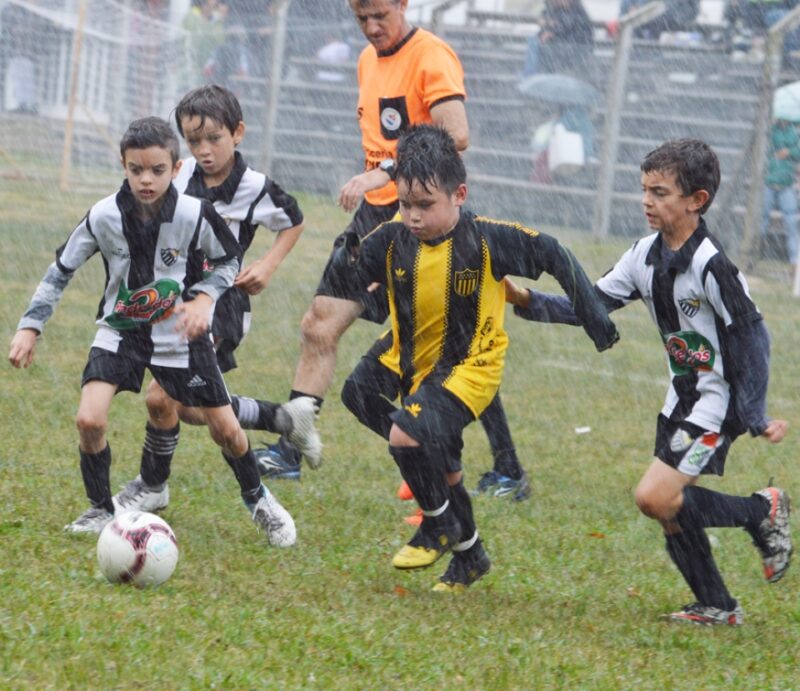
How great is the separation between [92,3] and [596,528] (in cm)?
1646

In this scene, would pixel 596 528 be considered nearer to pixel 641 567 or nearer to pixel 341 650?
pixel 641 567

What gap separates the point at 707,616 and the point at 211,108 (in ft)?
9.41

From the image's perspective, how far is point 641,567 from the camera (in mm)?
5828

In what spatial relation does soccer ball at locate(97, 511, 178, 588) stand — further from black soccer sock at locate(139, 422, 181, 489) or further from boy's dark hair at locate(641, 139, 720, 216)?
boy's dark hair at locate(641, 139, 720, 216)

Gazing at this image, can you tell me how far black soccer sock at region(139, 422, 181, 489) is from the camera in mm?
6055

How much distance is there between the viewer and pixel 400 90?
22.8 ft

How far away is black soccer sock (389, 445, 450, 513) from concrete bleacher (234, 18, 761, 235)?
1431 cm

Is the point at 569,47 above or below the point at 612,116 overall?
above

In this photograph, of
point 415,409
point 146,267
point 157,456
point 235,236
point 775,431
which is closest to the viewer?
point 775,431

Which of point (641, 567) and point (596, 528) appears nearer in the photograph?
point (641, 567)

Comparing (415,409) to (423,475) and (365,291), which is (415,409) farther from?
(365,291)

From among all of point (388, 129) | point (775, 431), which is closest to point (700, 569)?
point (775, 431)

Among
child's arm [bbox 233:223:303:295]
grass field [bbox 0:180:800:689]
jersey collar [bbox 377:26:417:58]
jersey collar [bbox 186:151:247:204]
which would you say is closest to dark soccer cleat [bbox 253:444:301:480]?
grass field [bbox 0:180:800:689]

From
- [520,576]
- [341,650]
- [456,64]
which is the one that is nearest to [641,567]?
[520,576]
